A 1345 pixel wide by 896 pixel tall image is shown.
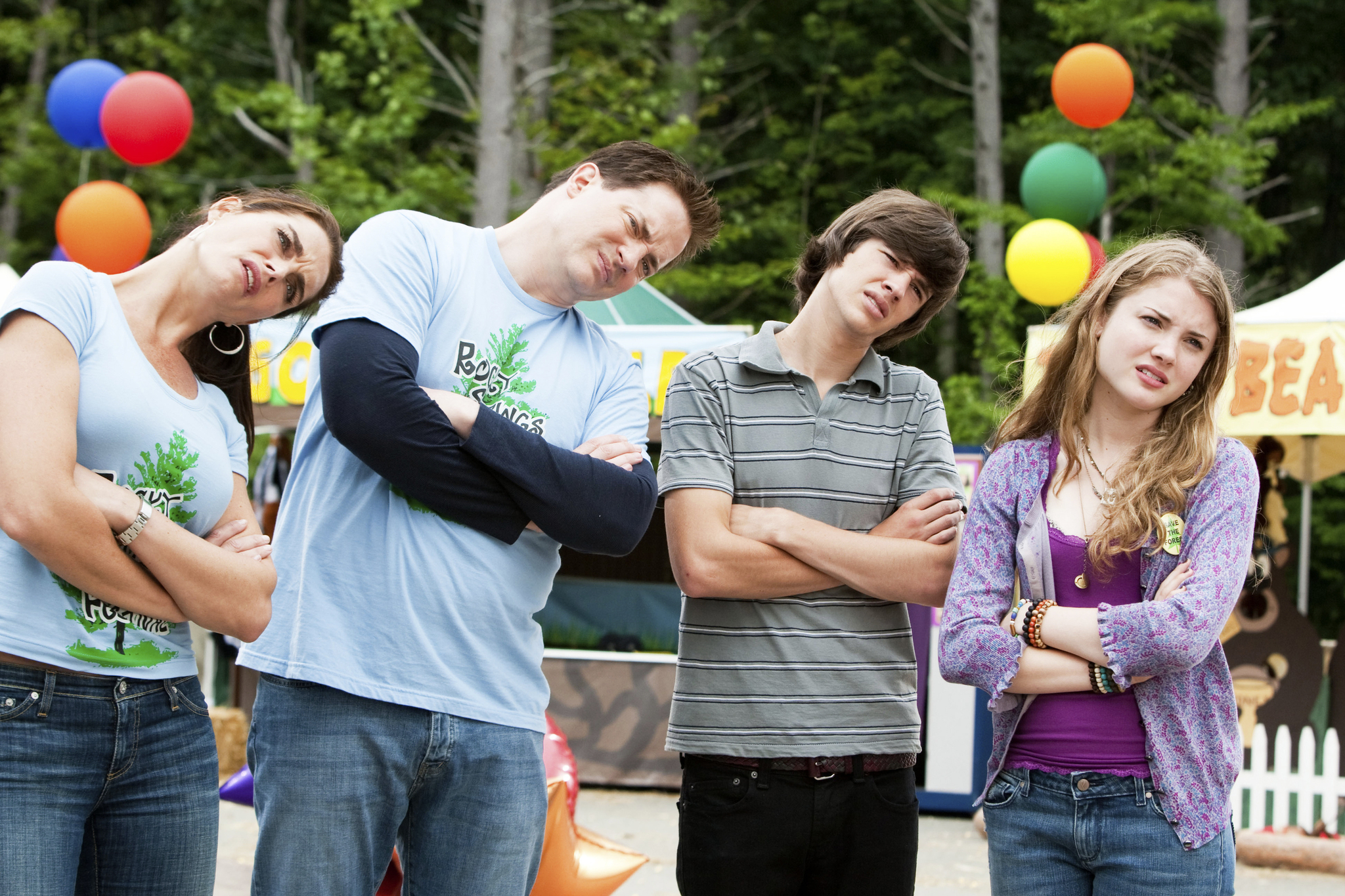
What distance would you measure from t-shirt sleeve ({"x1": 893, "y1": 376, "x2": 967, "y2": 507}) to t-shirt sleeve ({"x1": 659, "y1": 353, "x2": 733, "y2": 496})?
367 millimetres

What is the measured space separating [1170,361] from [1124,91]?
6.71 m

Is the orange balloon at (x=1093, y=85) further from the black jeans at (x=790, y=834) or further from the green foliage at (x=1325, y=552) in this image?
the black jeans at (x=790, y=834)

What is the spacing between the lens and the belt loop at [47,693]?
1633 mm

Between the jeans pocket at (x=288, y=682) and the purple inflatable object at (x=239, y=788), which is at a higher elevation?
the jeans pocket at (x=288, y=682)

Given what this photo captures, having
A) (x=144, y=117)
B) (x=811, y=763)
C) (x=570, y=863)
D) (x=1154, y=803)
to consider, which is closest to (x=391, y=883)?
(x=570, y=863)

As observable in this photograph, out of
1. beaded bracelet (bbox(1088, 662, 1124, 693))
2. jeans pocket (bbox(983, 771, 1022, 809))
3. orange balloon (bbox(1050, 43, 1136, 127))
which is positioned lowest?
jeans pocket (bbox(983, 771, 1022, 809))

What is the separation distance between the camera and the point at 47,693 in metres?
1.65

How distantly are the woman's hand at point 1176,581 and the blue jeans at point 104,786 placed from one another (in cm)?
155

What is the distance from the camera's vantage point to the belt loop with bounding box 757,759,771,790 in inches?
85.7

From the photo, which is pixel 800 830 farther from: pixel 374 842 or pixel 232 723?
pixel 232 723

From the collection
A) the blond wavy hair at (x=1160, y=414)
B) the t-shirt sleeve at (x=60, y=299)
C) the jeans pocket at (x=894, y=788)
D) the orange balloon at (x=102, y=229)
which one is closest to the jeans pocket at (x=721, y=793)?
the jeans pocket at (x=894, y=788)

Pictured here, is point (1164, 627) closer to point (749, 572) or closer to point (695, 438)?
point (749, 572)

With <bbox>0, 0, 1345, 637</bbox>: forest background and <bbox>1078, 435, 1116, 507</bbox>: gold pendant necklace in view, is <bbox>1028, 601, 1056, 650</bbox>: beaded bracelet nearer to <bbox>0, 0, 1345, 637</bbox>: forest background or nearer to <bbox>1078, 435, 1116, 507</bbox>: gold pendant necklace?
<bbox>1078, 435, 1116, 507</bbox>: gold pendant necklace

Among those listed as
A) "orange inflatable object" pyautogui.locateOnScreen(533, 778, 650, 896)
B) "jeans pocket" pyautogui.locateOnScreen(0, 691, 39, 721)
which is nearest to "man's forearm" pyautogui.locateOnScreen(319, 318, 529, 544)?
"jeans pocket" pyautogui.locateOnScreen(0, 691, 39, 721)
